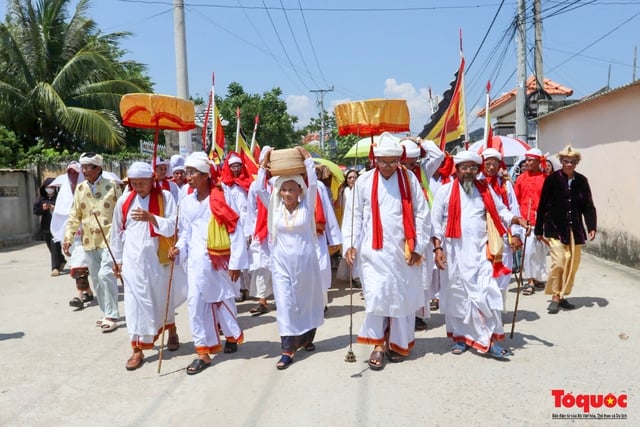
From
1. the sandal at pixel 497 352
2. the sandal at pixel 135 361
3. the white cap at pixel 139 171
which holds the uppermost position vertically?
the white cap at pixel 139 171

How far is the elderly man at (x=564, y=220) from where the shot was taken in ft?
20.6

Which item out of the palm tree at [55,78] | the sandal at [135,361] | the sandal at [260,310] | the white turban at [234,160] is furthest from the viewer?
the palm tree at [55,78]

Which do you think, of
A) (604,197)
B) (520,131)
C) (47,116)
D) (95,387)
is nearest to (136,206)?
(95,387)

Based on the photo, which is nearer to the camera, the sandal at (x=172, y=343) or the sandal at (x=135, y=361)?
the sandal at (x=135, y=361)

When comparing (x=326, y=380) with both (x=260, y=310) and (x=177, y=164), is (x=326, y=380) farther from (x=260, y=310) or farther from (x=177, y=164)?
(x=177, y=164)

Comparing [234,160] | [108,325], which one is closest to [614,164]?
[234,160]

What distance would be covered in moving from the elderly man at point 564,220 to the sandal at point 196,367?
390cm

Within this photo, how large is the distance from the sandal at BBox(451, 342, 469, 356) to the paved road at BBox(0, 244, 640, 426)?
0.07 m

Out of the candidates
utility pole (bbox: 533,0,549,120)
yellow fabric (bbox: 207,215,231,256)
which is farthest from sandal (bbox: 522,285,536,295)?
utility pole (bbox: 533,0,549,120)

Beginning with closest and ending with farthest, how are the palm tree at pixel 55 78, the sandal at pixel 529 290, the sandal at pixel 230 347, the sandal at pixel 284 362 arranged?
1. the sandal at pixel 284 362
2. the sandal at pixel 230 347
3. the sandal at pixel 529 290
4. the palm tree at pixel 55 78

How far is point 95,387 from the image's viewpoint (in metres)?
4.36

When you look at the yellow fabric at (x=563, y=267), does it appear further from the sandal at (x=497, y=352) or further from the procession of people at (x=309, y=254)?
the sandal at (x=497, y=352)

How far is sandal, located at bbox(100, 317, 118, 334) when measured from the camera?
5.98m

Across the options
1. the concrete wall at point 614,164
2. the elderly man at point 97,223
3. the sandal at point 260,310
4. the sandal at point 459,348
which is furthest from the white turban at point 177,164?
the concrete wall at point 614,164
